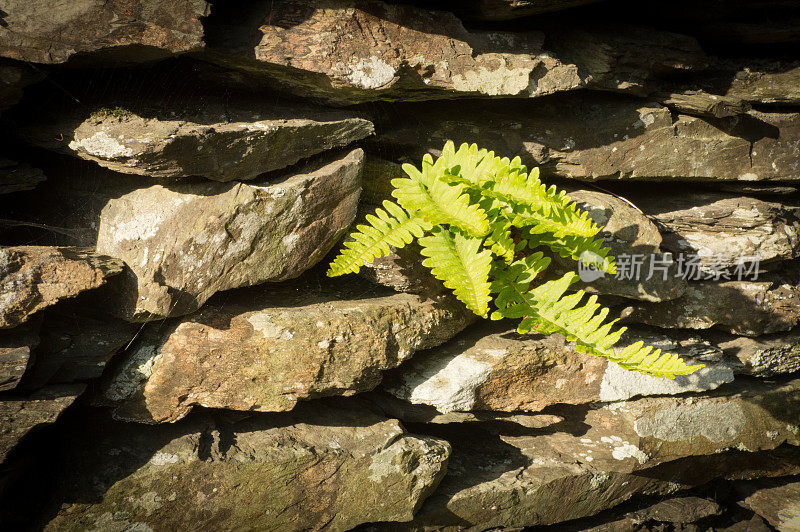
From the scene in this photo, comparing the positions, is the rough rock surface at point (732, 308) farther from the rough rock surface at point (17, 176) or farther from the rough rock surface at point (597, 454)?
the rough rock surface at point (17, 176)

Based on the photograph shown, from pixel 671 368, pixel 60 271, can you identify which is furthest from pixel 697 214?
pixel 60 271

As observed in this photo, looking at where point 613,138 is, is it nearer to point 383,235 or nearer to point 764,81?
point 764,81

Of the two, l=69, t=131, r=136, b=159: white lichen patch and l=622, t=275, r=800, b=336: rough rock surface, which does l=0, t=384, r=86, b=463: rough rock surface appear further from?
l=622, t=275, r=800, b=336: rough rock surface

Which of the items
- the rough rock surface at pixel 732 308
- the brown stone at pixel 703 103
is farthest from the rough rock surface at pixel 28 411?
the brown stone at pixel 703 103

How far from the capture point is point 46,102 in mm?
3281

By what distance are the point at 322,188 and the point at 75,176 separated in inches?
63.5

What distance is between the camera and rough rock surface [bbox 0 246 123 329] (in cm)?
290

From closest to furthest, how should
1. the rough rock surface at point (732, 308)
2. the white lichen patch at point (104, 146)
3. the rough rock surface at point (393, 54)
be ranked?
1. the white lichen patch at point (104, 146)
2. the rough rock surface at point (393, 54)
3. the rough rock surface at point (732, 308)

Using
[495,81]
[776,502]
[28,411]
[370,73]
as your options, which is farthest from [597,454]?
[28,411]

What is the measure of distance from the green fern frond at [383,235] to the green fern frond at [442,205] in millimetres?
76

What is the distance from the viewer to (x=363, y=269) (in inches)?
153

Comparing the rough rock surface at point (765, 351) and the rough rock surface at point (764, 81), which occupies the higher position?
the rough rock surface at point (764, 81)

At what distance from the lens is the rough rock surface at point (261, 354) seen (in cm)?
337

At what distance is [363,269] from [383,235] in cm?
55
